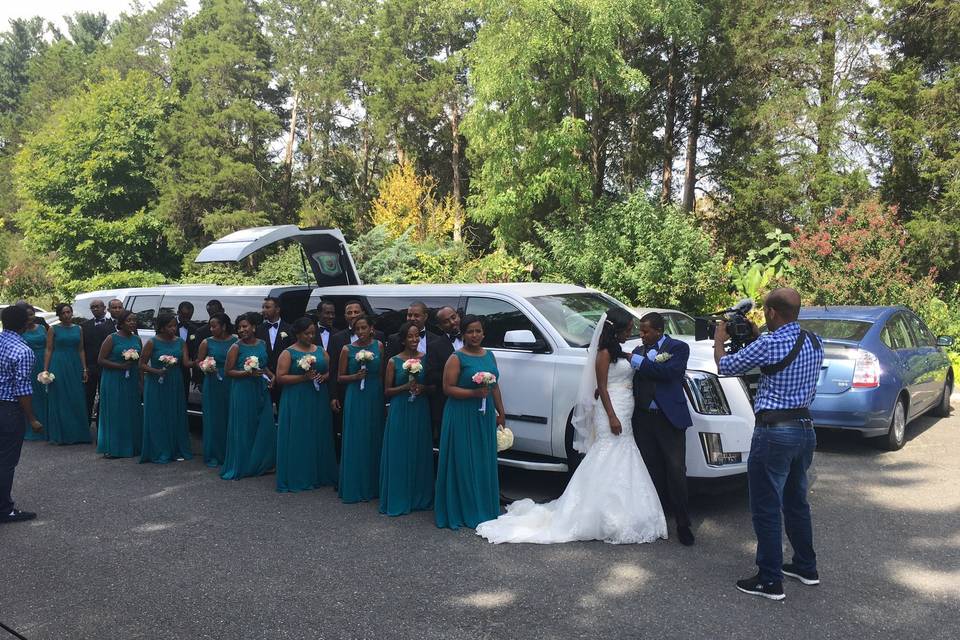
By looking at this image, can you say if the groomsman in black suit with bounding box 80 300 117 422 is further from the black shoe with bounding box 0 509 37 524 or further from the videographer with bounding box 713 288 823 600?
the videographer with bounding box 713 288 823 600

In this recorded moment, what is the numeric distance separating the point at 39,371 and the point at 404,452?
21.0 feet

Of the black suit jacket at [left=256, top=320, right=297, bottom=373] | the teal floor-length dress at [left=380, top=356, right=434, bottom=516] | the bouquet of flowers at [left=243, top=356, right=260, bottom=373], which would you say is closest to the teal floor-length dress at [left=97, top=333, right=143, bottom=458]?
the black suit jacket at [left=256, top=320, right=297, bottom=373]

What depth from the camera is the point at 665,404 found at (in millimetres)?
5637

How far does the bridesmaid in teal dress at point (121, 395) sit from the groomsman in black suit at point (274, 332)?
4.94 feet

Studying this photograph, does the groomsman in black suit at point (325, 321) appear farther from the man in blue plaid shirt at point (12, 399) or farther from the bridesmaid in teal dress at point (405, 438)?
the man in blue plaid shirt at point (12, 399)

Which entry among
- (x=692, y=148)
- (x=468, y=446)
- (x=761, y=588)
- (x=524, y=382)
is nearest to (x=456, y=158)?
(x=692, y=148)

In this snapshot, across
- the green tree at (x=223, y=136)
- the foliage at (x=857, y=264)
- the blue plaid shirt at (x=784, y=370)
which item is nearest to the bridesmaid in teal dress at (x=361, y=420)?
the blue plaid shirt at (x=784, y=370)

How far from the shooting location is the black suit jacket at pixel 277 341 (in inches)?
352

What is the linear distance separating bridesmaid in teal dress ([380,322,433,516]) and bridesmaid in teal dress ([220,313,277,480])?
6.72ft

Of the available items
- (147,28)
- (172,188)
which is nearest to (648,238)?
(172,188)

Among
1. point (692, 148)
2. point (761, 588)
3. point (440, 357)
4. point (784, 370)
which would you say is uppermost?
point (692, 148)

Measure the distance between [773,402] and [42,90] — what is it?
217 ft

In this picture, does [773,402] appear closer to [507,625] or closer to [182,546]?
[507,625]

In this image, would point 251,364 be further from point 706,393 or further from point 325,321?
point 706,393
